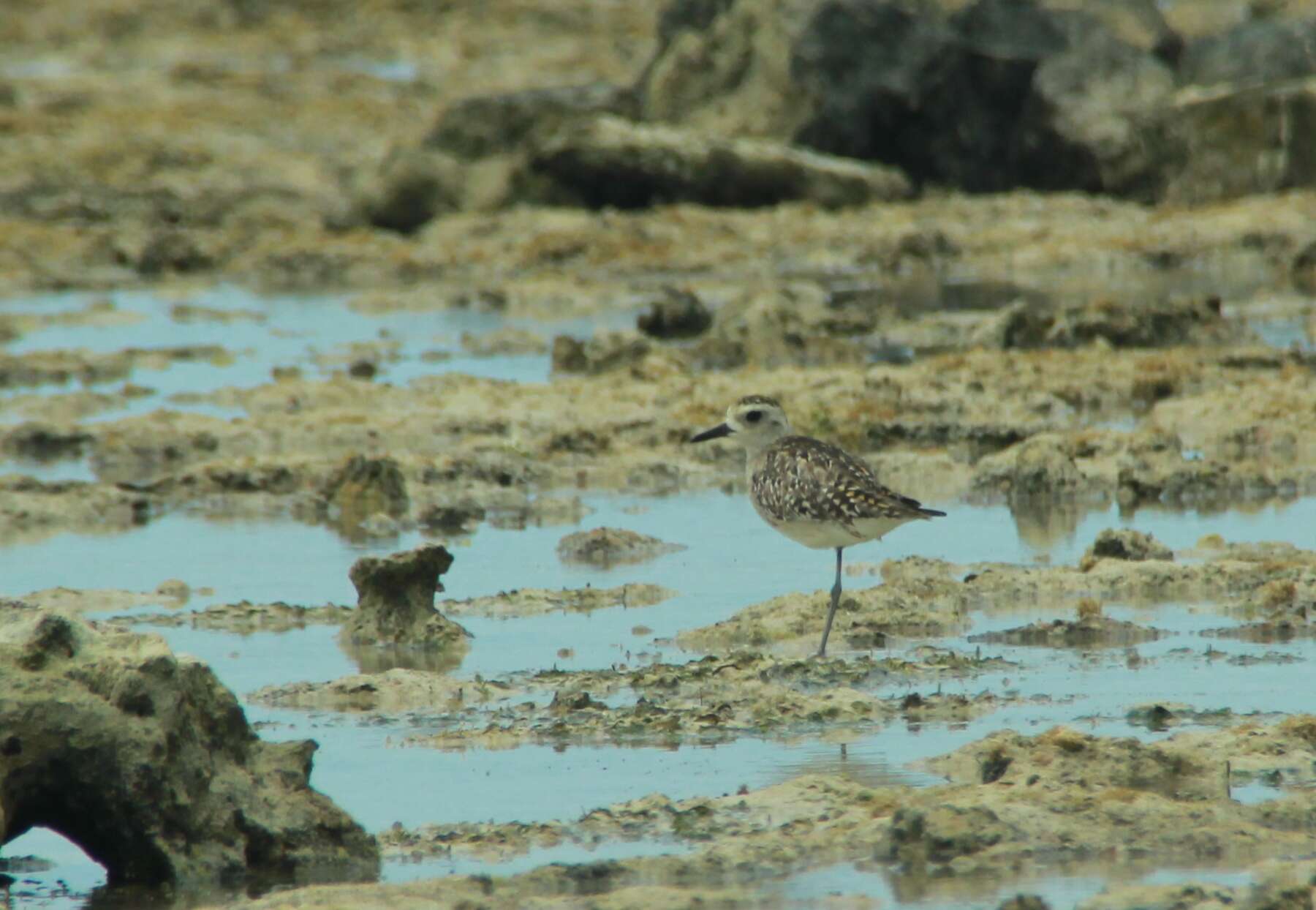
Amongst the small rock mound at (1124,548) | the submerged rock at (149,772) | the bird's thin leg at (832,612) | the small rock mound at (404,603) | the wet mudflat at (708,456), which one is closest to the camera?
the submerged rock at (149,772)

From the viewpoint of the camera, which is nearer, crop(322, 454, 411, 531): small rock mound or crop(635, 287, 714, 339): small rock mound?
crop(322, 454, 411, 531): small rock mound

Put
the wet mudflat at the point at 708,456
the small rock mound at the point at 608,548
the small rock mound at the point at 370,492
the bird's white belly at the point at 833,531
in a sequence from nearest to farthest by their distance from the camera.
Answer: the wet mudflat at the point at 708,456 < the bird's white belly at the point at 833,531 < the small rock mound at the point at 608,548 < the small rock mound at the point at 370,492

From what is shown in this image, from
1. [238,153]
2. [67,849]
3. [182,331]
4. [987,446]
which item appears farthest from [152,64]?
[67,849]

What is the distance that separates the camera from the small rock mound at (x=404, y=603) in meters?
9.93

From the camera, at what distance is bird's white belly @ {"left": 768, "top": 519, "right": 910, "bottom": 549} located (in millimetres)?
9547

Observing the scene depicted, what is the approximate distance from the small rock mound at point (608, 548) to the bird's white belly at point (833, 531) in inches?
76.5

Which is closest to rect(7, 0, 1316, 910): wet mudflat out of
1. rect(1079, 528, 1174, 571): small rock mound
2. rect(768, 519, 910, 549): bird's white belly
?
rect(1079, 528, 1174, 571): small rock mound

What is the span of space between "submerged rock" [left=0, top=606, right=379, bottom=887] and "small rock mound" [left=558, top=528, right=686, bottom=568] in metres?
5.16

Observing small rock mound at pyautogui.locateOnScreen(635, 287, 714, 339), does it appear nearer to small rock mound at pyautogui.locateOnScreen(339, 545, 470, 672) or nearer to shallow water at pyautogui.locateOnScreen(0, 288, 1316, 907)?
shallow water at pyautogui.locateOnScreen(0, 288, 1316, 907)

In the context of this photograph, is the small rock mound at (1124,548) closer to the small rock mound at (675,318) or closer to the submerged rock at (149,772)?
the submerged rock at (149,772)

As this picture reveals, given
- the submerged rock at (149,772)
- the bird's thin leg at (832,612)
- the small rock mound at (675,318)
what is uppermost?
the small rock mound at (675,318)

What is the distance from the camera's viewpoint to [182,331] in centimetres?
2283

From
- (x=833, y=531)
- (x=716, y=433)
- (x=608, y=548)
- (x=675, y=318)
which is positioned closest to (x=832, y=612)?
(x=833, y=531)

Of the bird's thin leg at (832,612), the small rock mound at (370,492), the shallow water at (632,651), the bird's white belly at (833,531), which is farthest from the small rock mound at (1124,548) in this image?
the small rock mound at (370,492)
